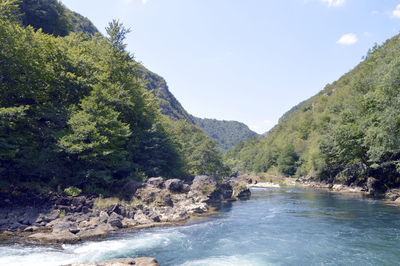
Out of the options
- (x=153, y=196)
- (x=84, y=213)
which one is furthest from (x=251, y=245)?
(x=84, y=213)

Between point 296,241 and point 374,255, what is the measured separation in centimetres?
468

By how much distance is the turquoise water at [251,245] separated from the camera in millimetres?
14203

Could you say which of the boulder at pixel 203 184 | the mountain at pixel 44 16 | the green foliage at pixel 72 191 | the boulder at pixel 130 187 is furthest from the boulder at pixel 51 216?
the mountain at pixel 44 16

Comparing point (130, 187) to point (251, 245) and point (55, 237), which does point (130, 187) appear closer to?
point (55, 237)

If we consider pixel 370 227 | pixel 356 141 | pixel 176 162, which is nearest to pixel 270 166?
pixel 356 141

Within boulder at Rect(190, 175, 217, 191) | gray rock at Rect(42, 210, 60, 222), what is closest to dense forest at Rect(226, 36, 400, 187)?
boulder at Rect(190, 175, 217, 191)

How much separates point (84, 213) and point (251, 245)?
48.9 feet

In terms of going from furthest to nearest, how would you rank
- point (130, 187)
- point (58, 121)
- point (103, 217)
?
1. point (130, 187)
2. point (58, 121)
3. point (103, 217)

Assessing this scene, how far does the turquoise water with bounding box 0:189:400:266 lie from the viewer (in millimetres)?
14203

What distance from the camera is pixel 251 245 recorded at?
17.3 m

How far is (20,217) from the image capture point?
2012 centimetres

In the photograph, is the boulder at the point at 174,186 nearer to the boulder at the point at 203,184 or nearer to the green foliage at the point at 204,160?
the boulder at the point at 203,184

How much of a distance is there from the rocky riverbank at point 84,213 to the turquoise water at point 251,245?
6.40 ft

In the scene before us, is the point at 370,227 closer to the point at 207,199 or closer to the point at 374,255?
the point at 374,255
